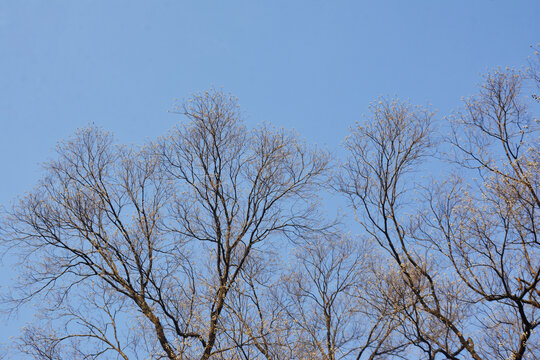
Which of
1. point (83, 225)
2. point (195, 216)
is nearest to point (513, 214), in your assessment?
point (195, 216)

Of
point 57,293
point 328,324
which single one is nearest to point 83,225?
point 57,293

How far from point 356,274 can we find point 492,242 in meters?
7.41

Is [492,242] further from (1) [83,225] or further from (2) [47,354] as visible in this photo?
(2) [47,354]

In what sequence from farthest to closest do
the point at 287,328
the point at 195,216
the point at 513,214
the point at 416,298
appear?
1. the point at 195,216
2. the point at 287,328
3. the point at 416,298
4. the point at 513,214

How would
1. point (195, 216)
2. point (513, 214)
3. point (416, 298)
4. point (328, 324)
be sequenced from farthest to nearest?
1. point (328, 324)
2. point (195, 216)
3. point (416, 298)
4. point (513, 214)

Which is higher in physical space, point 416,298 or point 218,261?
point 218,261

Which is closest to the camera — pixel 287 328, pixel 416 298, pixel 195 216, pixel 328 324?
pixel 416 298

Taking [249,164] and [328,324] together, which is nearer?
[249,164]

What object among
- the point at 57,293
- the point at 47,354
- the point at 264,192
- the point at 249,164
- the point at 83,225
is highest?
the point at 249,164

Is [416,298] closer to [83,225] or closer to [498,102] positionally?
[498,102]

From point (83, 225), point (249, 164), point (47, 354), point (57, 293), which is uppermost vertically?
point (249, 164)

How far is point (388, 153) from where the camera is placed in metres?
14.3

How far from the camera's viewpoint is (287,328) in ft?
44.2

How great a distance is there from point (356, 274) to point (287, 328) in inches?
214
